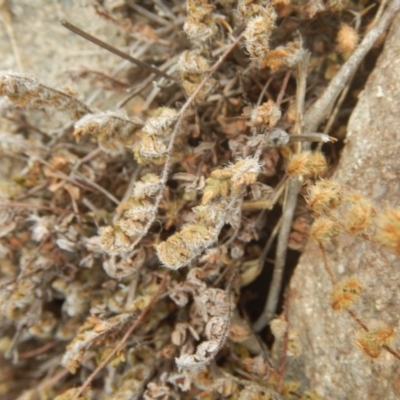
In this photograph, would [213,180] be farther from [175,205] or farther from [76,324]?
[76,324]

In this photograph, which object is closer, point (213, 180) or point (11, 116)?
point (213, 180)

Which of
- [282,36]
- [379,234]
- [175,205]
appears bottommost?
[175,205]

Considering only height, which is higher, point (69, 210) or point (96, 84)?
point (96, 84)

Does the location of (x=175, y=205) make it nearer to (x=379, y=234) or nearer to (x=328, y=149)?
(x=328, y=149)

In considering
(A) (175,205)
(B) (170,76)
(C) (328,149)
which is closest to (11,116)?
(B) (170,76)

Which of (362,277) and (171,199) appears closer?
(362,277)

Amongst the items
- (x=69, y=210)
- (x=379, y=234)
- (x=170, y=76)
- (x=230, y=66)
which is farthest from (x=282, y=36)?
(x=69, y=210)

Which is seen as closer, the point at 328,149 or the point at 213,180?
the point at 213,180

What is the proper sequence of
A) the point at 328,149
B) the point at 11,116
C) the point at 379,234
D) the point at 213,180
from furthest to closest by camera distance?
1. the point at 11,116
2. the point at 328,149
3. the point at 213,180
4. the point at 379,234

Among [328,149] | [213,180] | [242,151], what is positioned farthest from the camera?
[328,149]
